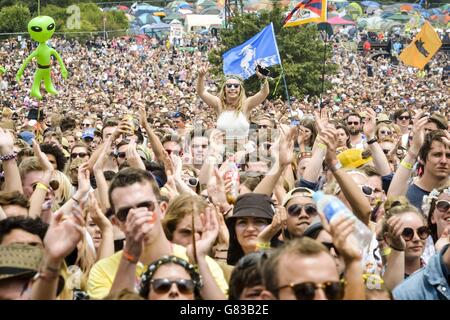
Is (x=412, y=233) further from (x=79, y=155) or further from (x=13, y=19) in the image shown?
(x=13, y=19)

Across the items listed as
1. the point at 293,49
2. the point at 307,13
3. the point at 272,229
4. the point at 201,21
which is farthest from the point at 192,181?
the point at 201,21

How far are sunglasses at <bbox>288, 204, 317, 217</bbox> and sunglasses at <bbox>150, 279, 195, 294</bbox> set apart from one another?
1.79m

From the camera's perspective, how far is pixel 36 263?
4.38m

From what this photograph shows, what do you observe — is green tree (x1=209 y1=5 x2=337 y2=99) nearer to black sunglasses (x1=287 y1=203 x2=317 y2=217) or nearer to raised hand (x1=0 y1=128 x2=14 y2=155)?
raised hand (x1=0 y1=128 x2=14 y2=155)

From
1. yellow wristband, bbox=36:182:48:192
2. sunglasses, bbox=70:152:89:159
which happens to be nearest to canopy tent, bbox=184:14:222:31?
sunglasses, bbox=70:152:89:159

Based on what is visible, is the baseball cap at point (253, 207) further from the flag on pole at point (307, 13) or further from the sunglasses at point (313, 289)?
the flag on pole at point (307, 13)

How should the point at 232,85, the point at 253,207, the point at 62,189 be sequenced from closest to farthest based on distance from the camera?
the point at 253,207, the point at 62,189, the point at 232,85

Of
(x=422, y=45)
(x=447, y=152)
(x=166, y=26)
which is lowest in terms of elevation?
(x=166, y=26)

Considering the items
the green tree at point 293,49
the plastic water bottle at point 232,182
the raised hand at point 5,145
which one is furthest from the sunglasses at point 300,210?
the green tree at point 293,49

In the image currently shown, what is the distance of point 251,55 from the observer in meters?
14.9

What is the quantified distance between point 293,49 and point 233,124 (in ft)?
82.5

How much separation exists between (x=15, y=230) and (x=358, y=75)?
3818 centimetres
